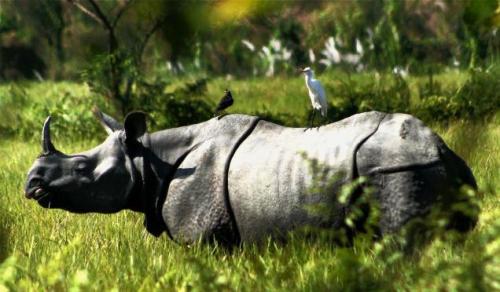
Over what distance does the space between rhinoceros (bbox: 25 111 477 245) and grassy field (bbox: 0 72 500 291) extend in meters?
0.11

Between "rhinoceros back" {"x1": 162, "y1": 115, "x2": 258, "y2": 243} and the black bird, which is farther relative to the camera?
the black bird

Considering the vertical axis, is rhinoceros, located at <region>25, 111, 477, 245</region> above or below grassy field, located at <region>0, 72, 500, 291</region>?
above

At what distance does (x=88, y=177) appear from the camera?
3.85m

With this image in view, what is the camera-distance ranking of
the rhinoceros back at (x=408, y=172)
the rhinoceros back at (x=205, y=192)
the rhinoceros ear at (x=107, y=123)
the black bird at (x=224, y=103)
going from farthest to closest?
the black bird at (x=224, y=103), the rhinoceros ear at (x=107, y=123), the rhinoceros back at (x=205, y=192), the rhinoceros back at (x=408, y=172)

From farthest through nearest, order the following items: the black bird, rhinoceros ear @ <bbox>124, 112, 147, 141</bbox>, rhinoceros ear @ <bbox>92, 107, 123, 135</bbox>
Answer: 1. the black bird
2. rhinoceros ear @ <bbox>92, 107, 123, 135</bbox>
3. rhinoceros ear @ <bbox>124, 112, 147, 141</bbox>

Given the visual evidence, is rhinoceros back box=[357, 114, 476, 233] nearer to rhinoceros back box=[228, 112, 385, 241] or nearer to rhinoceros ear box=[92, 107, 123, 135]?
rhinoceros back box=[228, 112, 385, 241]

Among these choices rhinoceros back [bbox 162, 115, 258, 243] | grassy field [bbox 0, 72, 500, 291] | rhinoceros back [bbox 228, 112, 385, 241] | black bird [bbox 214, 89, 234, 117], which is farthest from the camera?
black bird [bbox 214, 89, 234, 117]

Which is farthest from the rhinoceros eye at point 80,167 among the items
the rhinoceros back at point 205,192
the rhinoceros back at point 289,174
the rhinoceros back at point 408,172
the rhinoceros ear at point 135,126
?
the rhinoceros back at point 408,172

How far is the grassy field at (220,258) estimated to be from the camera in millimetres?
2676

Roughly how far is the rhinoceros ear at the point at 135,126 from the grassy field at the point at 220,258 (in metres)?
0.47

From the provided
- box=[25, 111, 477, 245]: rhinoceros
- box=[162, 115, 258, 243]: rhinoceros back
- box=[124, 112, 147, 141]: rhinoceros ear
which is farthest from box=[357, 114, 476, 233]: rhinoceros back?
box=[124, 112, 147, 141]: rhinoceros ear

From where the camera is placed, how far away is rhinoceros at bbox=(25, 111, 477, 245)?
327 centimetres

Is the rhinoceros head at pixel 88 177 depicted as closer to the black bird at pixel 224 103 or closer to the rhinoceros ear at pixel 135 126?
the rhinoceros ear at pixel 135 126

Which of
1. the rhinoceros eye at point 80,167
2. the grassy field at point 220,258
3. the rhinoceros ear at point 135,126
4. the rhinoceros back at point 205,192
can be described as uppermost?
the rhinoceros ear at point 135,126
